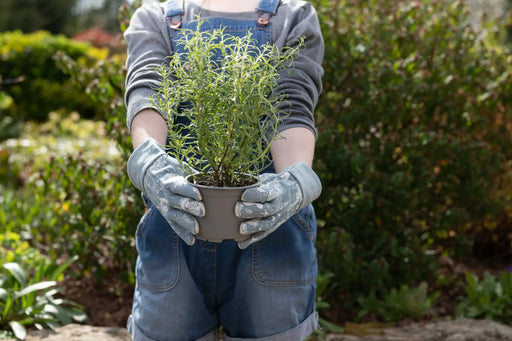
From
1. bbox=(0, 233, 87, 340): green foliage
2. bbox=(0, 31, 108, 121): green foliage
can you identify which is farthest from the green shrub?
bbox=(0, 31, 108, 121): green foliage

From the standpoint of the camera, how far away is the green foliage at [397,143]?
2895 millimetres

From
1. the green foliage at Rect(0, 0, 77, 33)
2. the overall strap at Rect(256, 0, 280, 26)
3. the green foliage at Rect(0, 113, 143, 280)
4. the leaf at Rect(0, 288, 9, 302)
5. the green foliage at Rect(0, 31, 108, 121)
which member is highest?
the overall strap at Rect(256, 0, 280, 26)

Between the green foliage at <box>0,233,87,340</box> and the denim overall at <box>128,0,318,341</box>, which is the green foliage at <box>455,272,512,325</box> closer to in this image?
the denim overall at <box>128,0,318,341</box>

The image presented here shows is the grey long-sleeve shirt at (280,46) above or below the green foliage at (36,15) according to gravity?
above

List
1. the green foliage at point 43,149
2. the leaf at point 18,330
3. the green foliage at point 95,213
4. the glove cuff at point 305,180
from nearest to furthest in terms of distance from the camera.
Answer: the glove cuff at point 305,180 → the leaf at point 18,330 → the green foliage at point 95,213 → the green foliage at point 43,149

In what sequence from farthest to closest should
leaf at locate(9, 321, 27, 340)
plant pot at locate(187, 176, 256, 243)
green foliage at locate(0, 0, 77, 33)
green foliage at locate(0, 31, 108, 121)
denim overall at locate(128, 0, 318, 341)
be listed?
1. green foliage at locate(0, 0, 77, 33)
2. green foliage at locate(0, 31, 108, 121)
3. leaf at locate(9, 321, 27, 340)
4. denim overall at locate(128, 0, 318, 341)
5. plant pot at locate(187, 176, 256, 243)

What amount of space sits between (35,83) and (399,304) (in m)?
6.86

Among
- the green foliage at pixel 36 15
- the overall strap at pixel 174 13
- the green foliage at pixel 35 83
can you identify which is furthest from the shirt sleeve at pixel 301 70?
the green foliage at pixel 36 15

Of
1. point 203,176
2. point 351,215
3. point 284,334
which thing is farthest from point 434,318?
point 203,176

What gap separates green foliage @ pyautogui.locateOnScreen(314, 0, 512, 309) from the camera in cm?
289

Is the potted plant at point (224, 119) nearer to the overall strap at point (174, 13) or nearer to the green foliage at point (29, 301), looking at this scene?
the overall strap at point (174, 13)

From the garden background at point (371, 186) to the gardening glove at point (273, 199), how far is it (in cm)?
143

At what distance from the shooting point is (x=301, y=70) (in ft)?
5.28

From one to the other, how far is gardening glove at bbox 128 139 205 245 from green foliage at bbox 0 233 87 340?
1.41 meters
